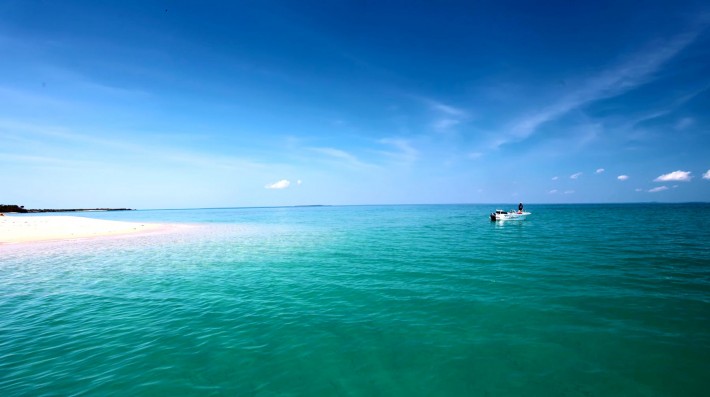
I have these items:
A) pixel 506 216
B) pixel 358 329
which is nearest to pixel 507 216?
pixel 506 216

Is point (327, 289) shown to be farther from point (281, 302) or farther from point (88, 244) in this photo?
point (88, 244)

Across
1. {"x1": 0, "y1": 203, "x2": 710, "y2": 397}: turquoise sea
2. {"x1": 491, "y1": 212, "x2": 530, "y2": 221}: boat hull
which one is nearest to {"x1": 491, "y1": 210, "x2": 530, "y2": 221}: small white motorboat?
{"x1": 491, "y1": 212, "x2": 530, "y2": 221}: boat hull

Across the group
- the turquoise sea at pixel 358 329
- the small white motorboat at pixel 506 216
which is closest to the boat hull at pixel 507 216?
the small white motorboat at pixel 506 216

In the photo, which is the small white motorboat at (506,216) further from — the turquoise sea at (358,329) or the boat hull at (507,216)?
the turquoise sea at (358,329)

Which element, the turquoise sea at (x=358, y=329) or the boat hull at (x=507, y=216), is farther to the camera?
the boat hull at (x=507, y=216)

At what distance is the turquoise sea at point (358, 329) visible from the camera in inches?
300

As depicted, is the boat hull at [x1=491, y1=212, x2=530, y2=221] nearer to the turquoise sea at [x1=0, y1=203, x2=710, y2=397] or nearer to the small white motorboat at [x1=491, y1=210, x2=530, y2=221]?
the small white motorboat at [x1=491, y1=210, x2=530, y2=221]

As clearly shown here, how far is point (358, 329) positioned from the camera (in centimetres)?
1075

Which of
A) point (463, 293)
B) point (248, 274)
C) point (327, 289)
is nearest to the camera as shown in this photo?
point (463, 293)

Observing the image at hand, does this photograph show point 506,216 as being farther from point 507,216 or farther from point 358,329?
point 358,329

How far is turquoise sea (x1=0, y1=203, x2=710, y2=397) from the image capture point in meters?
7.62

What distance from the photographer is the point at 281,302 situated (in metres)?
13.6

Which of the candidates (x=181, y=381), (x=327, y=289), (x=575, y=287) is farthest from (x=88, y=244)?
(x=575, y=287)

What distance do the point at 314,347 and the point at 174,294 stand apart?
958cm
